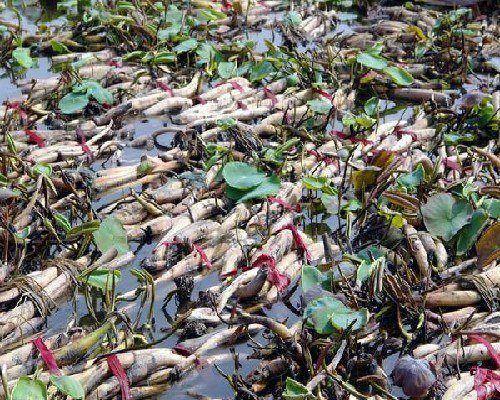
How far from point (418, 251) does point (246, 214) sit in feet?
2.70

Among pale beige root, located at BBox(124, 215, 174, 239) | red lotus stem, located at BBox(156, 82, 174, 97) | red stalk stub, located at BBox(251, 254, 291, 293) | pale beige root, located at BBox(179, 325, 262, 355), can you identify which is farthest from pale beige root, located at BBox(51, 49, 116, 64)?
pale beige root, located at BBox(179, 325, 262, 355)

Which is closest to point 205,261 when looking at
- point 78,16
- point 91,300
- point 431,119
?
point 91,300

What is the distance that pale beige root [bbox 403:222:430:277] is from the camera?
10.5 feet

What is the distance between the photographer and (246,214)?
366 centimetres

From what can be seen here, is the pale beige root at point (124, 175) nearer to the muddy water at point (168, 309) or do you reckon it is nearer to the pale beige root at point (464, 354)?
the muddy water at point (168, 309)

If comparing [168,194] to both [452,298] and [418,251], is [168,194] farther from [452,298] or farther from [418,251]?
[452,298]

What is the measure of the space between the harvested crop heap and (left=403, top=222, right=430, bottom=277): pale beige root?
0.05 ft

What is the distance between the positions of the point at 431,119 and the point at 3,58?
9.72ft

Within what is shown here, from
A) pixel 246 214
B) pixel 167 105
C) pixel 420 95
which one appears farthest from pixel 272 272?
pixel 420 95

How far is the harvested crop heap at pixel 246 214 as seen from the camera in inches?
106

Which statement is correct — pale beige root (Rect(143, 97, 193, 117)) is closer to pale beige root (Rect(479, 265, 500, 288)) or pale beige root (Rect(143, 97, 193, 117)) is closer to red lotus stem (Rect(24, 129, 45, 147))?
red lotus stem (Rect(24, 129, 45, 147))

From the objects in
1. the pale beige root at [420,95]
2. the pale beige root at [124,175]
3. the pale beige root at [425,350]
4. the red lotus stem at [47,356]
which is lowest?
the pale beige root at [420,95]

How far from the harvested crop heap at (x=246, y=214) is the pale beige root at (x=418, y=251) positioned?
0.05 feet

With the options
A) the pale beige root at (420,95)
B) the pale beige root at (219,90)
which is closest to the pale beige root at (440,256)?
the pale beige root at (420,95)
